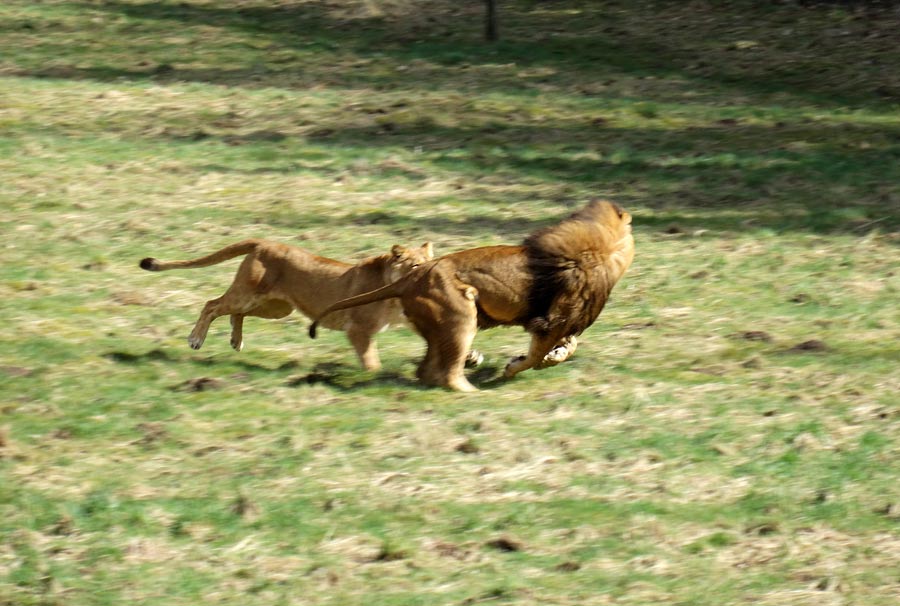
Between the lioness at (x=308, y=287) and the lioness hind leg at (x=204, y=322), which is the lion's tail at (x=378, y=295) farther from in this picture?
the lioness hind leg at (x=204, y=322)

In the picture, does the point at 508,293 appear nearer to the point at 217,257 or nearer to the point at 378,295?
the point at 378,295

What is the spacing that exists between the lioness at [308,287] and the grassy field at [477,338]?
20 centimetres

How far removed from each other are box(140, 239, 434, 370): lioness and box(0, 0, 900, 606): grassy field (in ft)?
0.66

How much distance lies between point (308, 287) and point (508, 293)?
51.8 inches

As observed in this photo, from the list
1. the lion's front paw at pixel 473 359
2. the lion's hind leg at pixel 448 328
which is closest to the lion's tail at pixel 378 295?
the lion's hind leg at pixel 448 328

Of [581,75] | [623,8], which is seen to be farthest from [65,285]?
[623,8]

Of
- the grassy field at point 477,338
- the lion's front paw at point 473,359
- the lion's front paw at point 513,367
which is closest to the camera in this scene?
the grassy field at point 477,338

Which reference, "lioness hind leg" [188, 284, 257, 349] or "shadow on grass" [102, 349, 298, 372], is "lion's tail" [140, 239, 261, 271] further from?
"shadow on grass" [102, 349, 298, 372]

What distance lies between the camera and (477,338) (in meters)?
8.72

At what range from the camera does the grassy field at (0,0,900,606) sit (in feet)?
18.9

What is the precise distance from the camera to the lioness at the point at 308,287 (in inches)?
312

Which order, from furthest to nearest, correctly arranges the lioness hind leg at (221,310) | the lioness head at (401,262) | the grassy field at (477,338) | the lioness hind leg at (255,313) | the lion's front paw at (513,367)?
the lioness hind leg at (255,313) < the lioness hind leg at (221,310) < the lioness head at (401,262) < the lion's front paw at (513,367) < the grassy field at (477,338)

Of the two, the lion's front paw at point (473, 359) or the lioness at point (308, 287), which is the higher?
the lioness at point (308, 287)

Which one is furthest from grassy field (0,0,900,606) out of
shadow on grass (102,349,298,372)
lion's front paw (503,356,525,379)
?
lion's front paw (503,356,525,379)
